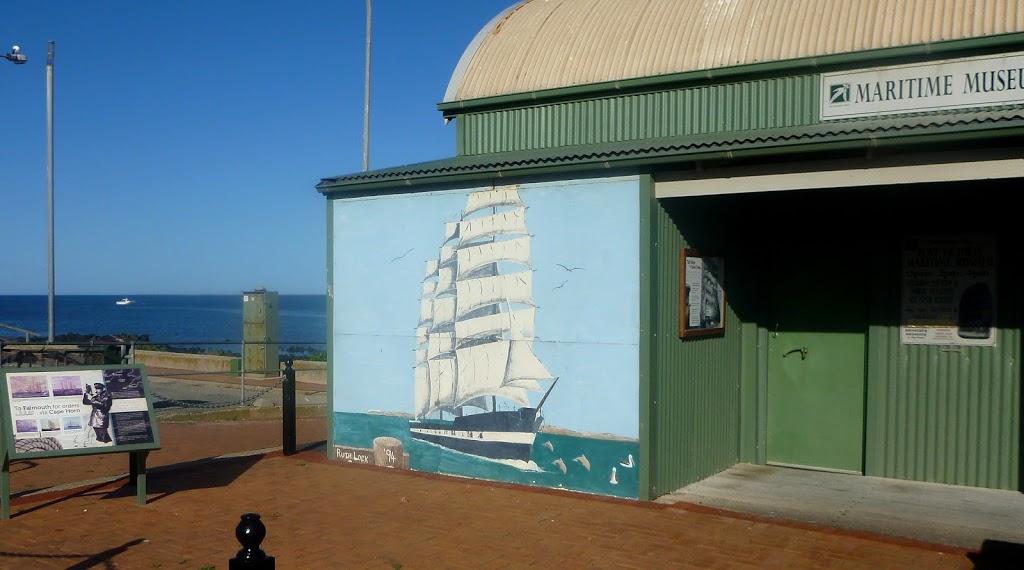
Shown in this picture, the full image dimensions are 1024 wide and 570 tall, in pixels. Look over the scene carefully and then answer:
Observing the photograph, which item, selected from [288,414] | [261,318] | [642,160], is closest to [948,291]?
[642,160]

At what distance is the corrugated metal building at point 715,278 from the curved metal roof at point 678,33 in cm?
4

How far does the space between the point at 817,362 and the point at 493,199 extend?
13.3 feet

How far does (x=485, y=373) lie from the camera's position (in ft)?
31.8

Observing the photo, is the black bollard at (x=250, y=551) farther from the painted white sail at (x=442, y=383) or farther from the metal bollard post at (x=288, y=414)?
the metal bollard post at (x=288, y=414)

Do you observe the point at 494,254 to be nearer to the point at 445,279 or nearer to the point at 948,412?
the point at 445,279

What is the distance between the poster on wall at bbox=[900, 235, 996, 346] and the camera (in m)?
9.35

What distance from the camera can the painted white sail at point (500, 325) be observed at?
373 inches

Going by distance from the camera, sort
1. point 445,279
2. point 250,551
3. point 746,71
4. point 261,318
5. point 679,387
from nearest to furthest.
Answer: point 250,551 → point 679,387 → point 445,279 → point 746,71 → point 261,318

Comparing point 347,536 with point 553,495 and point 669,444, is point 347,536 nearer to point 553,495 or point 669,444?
point 553,495

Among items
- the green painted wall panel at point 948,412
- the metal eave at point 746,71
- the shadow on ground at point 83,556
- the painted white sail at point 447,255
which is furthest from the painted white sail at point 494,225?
the shadow on ground at point 83,556

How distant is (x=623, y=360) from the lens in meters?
8.82

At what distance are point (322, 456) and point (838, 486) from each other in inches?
236

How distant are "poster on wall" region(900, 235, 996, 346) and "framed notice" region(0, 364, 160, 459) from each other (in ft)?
25.4

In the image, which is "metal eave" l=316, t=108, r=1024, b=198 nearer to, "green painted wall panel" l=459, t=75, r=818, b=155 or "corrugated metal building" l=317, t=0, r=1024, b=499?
"corrugated metal building" l=317, t=0, r=1024, b=499
